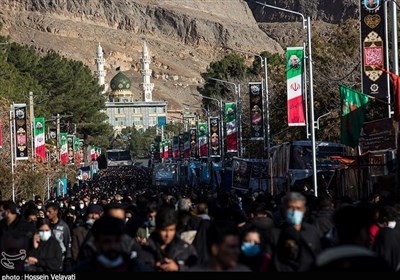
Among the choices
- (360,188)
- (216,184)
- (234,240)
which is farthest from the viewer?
(216,184)

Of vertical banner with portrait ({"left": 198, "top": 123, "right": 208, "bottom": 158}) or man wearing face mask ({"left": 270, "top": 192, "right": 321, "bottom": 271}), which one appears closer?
man wearing face mask ({"left": 270, "top": 192, "right": 321, "bottom": 271})

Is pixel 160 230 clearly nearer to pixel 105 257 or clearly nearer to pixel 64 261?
pixel 105 257

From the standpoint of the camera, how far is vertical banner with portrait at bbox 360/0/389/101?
29641mm

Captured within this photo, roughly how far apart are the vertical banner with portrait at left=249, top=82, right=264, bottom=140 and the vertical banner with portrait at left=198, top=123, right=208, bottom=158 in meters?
26.0

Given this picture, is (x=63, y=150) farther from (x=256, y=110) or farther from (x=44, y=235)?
(x=44, y=235)

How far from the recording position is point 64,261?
16.0 metres

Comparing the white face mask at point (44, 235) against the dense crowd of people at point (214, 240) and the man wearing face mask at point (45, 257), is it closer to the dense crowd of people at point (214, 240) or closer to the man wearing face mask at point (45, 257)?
the dense crowd of people at point (214, 240)

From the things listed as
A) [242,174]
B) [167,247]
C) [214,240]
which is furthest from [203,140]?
[214,240]

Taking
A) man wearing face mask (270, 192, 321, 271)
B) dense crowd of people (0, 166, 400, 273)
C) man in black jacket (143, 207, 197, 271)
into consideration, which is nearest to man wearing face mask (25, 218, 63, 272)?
dense crowd of people (0, 166, 400, 273)

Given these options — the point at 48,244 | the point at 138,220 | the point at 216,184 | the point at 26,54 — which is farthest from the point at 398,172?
the point at 26,54

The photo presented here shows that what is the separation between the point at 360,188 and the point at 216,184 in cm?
3258

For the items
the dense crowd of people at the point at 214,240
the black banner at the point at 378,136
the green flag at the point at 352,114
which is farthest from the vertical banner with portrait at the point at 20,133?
the dense crowd of people at the point at 214,240

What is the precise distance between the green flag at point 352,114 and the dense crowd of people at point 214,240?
463 inches

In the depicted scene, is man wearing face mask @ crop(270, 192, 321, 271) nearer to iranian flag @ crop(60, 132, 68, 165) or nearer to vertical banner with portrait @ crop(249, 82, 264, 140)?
vertical banner with portrait @ crop(249, 82, 264, 140)
